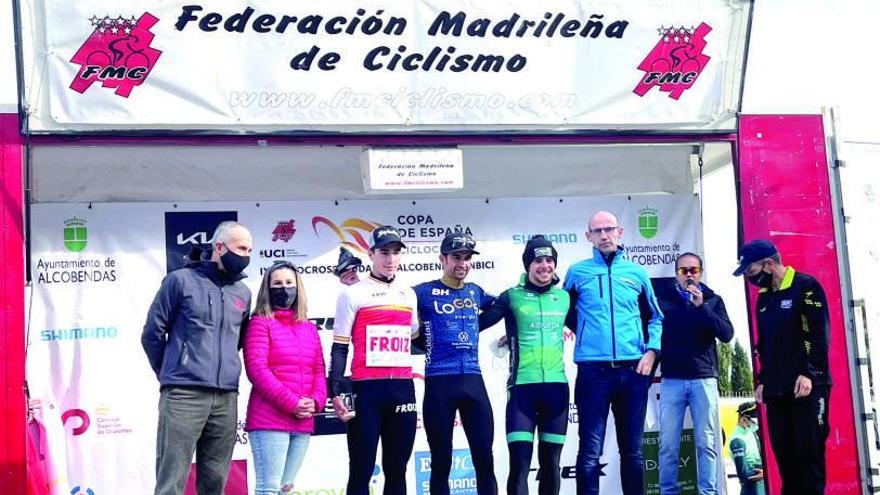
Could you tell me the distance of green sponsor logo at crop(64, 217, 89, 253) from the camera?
7.47 metres

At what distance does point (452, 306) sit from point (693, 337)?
2071 millimetres

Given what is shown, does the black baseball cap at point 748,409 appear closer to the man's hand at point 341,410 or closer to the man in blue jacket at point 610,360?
the man in blue jacket at point 610,360

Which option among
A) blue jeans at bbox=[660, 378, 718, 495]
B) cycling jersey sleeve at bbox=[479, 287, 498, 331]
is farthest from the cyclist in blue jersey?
blue jeans at bbox=[660, 378, 718, 495]

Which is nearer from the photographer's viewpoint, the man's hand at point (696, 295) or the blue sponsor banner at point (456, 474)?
the man's hand at point (696, 295)

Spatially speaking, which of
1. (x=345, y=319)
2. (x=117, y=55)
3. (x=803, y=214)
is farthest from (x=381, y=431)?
(x=803, y=214)

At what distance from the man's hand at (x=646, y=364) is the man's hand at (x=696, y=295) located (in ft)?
2.75

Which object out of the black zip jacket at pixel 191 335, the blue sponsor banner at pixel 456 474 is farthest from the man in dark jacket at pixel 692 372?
the black zip jacket at pixel 191 335

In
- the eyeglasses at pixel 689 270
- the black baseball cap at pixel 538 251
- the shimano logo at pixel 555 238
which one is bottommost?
the eyeglasses at pixel 689 270

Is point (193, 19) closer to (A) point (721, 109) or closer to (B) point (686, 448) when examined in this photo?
(A) point (721, 109)

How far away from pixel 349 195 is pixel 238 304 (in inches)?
83.7

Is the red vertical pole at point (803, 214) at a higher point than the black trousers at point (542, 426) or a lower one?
higher

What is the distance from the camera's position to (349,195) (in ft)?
26.2

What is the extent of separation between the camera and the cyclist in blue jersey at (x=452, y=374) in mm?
6387

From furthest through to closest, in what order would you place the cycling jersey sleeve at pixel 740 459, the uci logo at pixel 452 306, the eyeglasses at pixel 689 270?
the cycling jersey sleeve at pixel 740 459, the eyeglasses at pixel 689 270, the uci logo at pixel 452 306
